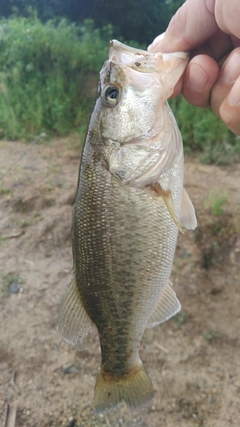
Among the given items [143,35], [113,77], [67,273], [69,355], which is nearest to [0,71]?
[143,35]

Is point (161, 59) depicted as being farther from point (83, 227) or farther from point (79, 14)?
point (79, 14)

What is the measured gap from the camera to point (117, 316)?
1.62 meters

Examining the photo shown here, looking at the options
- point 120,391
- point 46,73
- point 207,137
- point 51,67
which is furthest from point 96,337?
point 51,67

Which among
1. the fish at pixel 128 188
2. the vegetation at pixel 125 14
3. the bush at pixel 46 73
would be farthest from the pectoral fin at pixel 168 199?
the vegetation at pixel 125 14

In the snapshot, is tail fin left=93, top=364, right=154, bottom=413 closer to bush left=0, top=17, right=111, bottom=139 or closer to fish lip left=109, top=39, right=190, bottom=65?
fish lip left=109, top=39, right=190, bottom=65

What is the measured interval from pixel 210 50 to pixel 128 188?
0.93m

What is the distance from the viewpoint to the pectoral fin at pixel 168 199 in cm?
138

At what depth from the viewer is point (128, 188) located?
1472 mm

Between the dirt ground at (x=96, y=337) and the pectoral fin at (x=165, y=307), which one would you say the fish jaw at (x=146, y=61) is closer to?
the pectoral fin at (x=165, y=307)

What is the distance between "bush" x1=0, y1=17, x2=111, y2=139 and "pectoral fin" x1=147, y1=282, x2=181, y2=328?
15.5 feet

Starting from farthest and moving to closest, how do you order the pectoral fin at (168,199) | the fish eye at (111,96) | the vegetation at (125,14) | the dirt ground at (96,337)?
1. the vegetation at (125,14)
2. the dirt ground at (96,337)
3. the fish eye at (111,96)
4. the pectoral fin at (168,199)

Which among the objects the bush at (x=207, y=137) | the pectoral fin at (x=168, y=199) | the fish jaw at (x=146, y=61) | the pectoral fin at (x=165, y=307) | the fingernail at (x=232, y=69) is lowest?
the bush at (x=207, y=137)

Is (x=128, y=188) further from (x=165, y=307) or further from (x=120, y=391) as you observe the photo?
(x=120, y=391)

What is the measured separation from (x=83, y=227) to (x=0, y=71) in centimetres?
617
